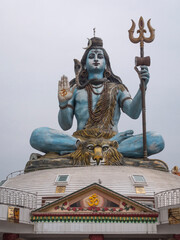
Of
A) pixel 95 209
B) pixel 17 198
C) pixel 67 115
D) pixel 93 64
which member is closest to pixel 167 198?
pixel 95 209

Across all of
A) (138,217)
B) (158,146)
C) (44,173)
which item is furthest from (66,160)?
(138,217)

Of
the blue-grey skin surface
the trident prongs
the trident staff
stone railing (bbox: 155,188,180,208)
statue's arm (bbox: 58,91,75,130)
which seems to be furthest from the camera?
statue's arm (bbox: 58,91,75,130)

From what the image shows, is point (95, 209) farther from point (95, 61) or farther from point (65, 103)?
point (95, 61)

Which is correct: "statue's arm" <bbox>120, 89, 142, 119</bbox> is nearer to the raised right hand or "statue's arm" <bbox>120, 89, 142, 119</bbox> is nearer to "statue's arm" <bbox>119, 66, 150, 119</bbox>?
"statue's arm" <bbox>119, 66, 150, 119</bbox>

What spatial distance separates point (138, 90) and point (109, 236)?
9.13 m

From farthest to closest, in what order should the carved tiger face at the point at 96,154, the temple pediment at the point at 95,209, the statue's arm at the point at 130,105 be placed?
the statue's arm at the point at 130,105, the carved tiger face at the point at 96,154, the temple pediment at the point at 95,209

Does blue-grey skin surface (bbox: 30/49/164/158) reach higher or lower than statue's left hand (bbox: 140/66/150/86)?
lower

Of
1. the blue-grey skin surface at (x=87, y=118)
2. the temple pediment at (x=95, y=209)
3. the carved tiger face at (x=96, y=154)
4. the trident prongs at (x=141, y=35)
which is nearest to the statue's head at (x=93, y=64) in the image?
the blue-grey skin surface at (x=87, y=118)

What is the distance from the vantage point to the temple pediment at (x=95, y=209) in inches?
653

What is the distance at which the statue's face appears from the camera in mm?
26219

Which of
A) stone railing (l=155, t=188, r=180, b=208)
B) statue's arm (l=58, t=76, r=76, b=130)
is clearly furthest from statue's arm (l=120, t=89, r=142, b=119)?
stone railing (l=155, t=188, r=180, b=208)

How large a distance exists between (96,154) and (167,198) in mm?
5339

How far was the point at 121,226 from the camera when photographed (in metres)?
16.6

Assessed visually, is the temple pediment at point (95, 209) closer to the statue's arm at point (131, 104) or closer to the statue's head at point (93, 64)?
the statue's arm at point (131, 104)
